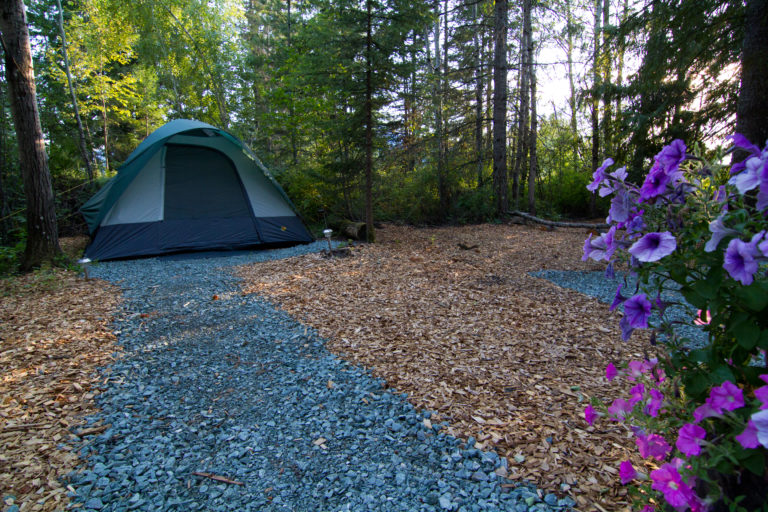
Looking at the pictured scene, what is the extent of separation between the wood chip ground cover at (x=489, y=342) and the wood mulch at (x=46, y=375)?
1438 mm

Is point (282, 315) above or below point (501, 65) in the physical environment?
below

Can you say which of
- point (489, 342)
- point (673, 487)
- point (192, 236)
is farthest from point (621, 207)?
point (192, 236)

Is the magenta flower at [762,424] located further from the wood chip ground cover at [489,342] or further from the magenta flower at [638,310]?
the wood chip ground cover at [489,342]

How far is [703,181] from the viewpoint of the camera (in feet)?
2.77

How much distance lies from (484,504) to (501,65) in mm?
8523

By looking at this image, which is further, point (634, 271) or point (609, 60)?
point (609, 60)

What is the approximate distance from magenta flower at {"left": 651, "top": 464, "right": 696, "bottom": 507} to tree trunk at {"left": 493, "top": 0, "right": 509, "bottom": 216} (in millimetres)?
8072

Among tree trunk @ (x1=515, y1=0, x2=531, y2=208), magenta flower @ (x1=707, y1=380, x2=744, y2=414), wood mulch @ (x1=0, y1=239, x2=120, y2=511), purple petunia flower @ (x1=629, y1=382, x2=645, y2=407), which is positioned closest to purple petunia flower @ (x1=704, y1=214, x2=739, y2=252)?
magenta flower @ (x1=707, y1=380, x2=744, y2=414)

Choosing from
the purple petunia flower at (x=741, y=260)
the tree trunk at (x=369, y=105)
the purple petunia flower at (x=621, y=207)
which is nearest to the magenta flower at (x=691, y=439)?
the purple petunia flower at (x=741, y=260)

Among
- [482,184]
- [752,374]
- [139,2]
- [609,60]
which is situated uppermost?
[139,2]

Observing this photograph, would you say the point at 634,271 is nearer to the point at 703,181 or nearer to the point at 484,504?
the point at 703,181

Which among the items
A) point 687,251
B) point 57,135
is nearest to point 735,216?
point 687,251

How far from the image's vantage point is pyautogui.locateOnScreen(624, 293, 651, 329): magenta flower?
882 mm

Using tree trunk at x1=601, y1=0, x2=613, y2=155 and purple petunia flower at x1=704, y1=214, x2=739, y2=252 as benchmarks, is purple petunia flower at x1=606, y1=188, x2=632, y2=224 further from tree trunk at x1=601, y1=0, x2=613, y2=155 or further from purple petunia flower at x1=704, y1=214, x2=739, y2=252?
tree trunk at x1=601, y1=0, x2=613, y2=155
